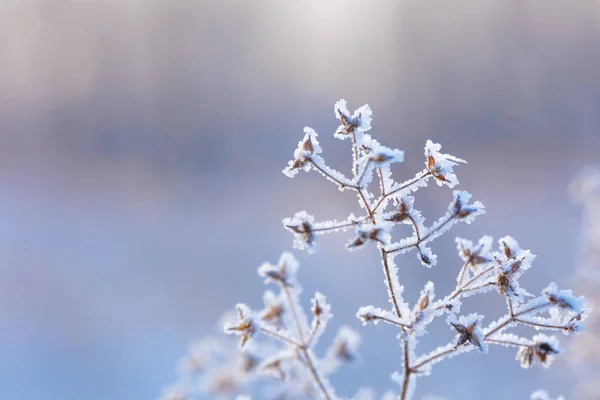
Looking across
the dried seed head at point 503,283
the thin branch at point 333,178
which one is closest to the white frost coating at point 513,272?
the dried seed head at point 503,283

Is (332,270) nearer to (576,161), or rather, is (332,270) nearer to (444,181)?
(576,161)

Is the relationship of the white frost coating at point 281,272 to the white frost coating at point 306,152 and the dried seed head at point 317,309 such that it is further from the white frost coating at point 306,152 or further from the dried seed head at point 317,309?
the white frost coating at point 306,152

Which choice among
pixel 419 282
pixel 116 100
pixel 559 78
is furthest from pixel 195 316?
pixel 559 78

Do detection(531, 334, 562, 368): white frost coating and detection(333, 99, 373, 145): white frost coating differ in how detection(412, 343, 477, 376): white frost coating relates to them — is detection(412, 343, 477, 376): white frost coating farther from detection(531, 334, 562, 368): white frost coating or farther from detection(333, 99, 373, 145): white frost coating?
detection(333, 99, 373, 145): white frost coating

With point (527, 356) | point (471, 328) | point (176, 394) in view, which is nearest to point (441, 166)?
point (471, 328)

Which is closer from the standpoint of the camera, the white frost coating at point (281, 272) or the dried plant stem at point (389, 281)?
the dried plant stem at point (389, 281)

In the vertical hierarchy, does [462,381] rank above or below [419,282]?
below
